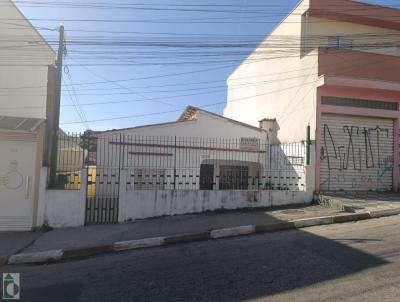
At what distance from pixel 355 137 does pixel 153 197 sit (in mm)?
7460

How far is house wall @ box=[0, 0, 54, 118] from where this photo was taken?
1828 cm

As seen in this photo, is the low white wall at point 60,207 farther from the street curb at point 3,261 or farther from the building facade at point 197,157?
the street curb at point 3,261

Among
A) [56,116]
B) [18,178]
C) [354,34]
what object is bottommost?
[18,178]

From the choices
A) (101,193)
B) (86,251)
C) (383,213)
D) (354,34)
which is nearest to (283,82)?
(354,34)

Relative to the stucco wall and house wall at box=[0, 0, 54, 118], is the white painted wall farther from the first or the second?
the stucco wall

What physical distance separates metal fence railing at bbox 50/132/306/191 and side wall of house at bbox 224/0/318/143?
3.88 feet

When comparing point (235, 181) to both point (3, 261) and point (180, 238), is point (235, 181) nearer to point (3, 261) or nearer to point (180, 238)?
point (180, 238)

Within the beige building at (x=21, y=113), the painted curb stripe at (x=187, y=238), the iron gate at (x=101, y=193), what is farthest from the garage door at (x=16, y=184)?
the painted curb stripe at (x=187, y=238)

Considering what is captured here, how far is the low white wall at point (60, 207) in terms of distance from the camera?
11258 mm

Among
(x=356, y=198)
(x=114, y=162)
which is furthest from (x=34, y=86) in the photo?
(x=356, y=198)

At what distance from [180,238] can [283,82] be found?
34.2 ft

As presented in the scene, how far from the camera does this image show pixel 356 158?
1414 centimetres

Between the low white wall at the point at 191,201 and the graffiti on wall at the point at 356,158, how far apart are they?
1.77 m

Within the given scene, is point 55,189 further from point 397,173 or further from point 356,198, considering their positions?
point 397,173
